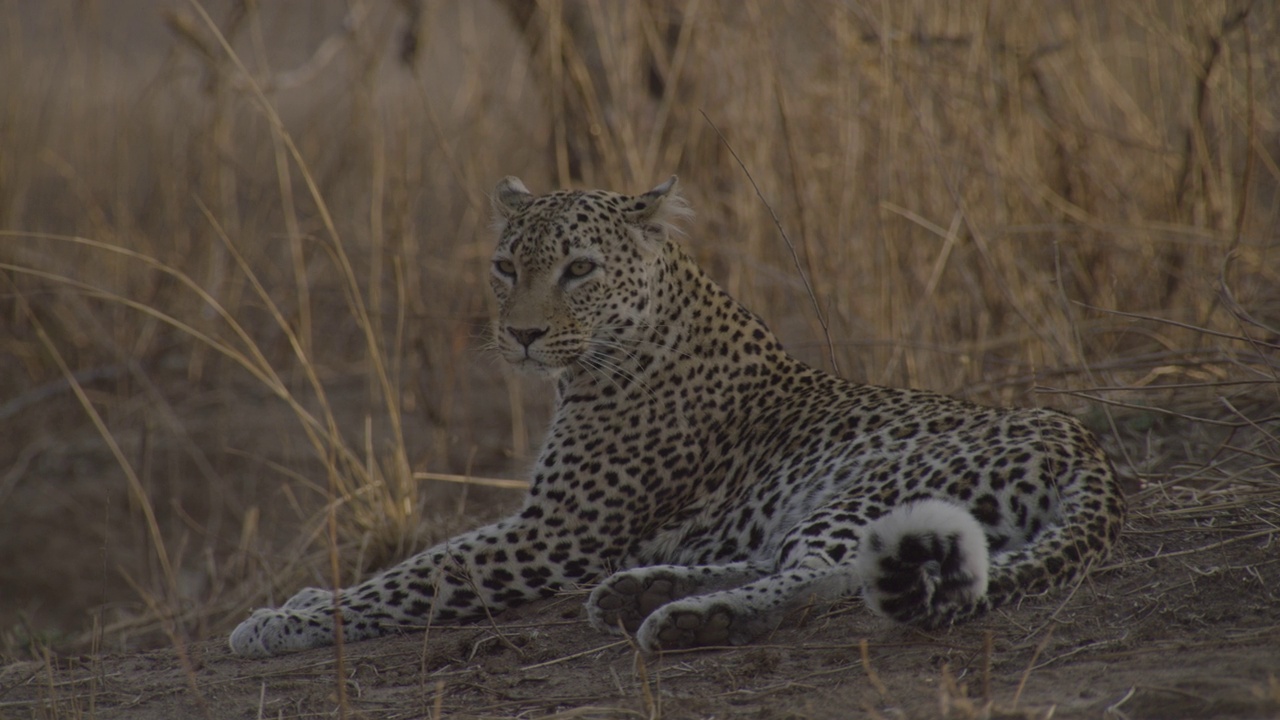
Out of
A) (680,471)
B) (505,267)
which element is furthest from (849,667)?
(505,267)

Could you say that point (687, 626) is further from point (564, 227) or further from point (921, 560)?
point (564, 227)

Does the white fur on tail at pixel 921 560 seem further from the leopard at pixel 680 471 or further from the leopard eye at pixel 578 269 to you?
the leopard eye at pixel 578 269

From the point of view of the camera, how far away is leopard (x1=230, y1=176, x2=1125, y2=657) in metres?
3.80

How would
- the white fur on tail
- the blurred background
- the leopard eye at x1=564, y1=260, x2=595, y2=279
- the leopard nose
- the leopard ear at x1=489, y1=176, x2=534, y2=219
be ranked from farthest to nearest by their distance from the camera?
1. the blurred background
2. the leopard ear at x1=489, y1=176, x2=534, y2=219
3. the leopard eye at x1=564, y1=260, x2=595, y2=279
4. the leopard nose
5. the white fur on tail

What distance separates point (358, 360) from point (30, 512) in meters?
2.25

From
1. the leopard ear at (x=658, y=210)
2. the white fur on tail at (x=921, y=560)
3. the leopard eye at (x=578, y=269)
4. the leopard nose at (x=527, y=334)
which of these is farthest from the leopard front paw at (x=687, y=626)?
the leopard ear at (x=658, y=210)

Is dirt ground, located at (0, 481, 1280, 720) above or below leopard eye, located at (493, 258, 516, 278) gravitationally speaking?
below

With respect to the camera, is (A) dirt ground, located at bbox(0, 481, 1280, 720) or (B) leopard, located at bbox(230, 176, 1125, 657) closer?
(A) dirt ground, located at bbox(0, 481, 1280, 720)

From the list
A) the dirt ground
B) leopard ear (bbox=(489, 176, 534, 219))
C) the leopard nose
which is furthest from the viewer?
leopard ear (bbox=(489, 176, 534, 219))

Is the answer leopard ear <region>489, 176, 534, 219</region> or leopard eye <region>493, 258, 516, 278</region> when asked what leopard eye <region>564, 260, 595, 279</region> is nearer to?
leopard eye <region>493, 258, 516, 278</region>

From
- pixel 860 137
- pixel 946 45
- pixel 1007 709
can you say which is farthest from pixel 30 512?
pixel 1007 709

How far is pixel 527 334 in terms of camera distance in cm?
449

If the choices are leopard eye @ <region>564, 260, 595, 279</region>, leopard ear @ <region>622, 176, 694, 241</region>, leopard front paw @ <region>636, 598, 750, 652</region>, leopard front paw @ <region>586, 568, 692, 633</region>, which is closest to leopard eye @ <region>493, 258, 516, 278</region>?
leopard eye @ <region>564, 260, 595, 279</region>

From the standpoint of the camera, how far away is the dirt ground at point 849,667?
2951 millimetres
